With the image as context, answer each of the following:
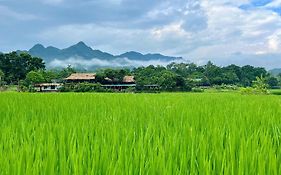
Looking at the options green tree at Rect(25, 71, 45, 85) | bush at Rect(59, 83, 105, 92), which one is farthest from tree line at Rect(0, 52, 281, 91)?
bush at Rect(59, 83, 105, 92)

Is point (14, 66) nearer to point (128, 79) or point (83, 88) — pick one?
point (128, 79)

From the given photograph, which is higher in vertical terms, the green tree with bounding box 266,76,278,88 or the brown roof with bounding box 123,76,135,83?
the brown roof with bounding box 123,76,135,83

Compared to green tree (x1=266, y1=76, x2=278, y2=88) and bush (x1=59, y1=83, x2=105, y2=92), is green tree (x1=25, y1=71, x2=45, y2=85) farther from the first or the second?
green tree (x1=266, y1=76, x2=278, y2=88)

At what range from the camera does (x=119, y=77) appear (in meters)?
54.2

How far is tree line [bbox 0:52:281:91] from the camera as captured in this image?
47431 millimetres

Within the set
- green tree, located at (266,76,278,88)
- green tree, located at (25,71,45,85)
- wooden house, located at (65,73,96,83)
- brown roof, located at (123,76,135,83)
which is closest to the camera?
green tree, located at (25,71,45,85)

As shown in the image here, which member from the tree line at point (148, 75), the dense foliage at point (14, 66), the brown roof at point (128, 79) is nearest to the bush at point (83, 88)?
the tree line at point (148, 75)

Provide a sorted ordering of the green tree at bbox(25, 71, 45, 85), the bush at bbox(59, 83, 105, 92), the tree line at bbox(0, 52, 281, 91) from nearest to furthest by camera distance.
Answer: the bush at bbox(59, 83, 105, 92) < the tree line at bbox(0, 52, 281, 91) < the green tree at bbox(25, 71, 45, 85)

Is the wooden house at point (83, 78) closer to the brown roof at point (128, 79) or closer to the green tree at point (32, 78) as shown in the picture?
the brown roof at point (128, 79)

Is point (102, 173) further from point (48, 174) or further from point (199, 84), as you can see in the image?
point (199, 84)

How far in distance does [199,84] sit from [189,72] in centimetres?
1833

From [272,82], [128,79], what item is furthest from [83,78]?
[272,82]

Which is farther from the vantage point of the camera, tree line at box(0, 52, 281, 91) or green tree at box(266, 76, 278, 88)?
green tree at box(266, 76, 278, 88)

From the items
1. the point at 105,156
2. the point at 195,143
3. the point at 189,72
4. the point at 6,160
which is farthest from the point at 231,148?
the point at 189,72
